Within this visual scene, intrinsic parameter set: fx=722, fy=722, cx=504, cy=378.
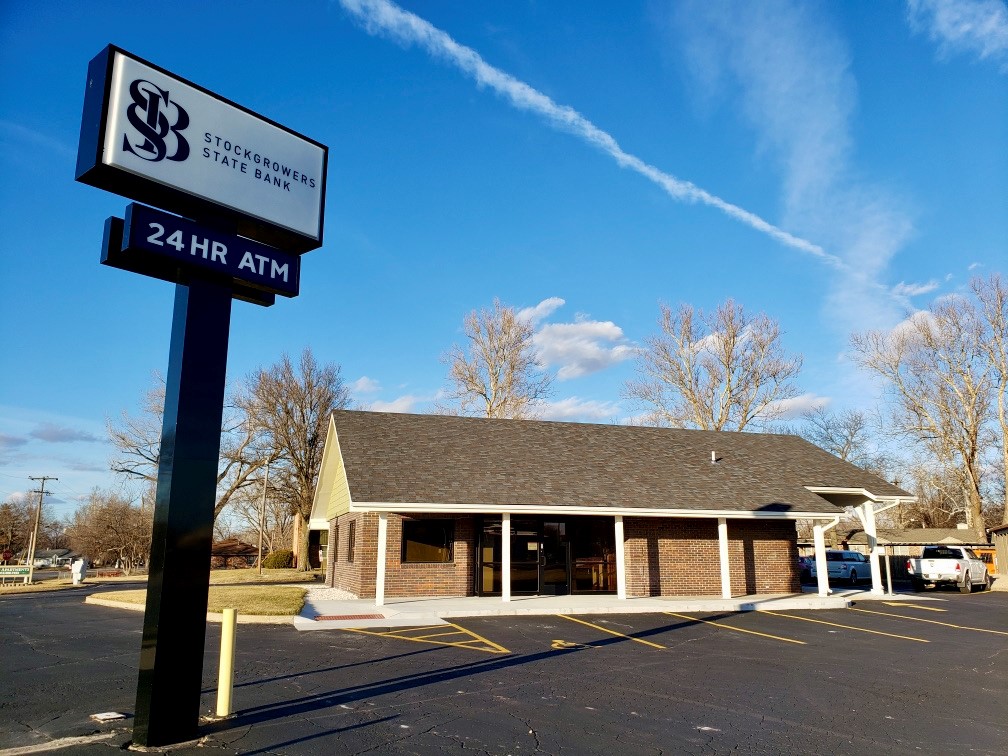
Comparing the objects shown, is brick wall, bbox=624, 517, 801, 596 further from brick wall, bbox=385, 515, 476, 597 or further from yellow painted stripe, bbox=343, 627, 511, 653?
yellow painted stripe, bbox=343, 627, 511, 653

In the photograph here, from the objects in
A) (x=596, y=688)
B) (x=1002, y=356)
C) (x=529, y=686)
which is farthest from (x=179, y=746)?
(x=1002, y=356)

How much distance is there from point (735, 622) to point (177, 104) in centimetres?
1420

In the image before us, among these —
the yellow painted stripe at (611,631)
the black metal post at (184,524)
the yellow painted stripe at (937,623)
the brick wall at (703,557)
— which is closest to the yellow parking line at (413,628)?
the yellow painted stripe at (611,631)

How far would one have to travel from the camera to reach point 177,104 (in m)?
7.64

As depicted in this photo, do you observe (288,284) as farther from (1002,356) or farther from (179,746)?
(1002,356)

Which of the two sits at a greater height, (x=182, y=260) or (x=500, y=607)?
(x=182, y=260)

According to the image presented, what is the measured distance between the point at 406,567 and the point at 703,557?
8.74m

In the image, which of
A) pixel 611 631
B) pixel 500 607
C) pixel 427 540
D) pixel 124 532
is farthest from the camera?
pixel 124 532

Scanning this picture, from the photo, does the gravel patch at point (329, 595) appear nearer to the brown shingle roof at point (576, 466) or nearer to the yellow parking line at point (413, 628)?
the brown shingle roof at point (576, 466)

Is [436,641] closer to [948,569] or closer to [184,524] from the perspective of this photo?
[184,524]

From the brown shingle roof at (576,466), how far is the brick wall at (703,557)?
3.64 feet

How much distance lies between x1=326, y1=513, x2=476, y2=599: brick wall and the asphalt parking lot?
499 cm

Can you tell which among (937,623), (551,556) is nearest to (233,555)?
(551,556)

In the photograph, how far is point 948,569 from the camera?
87.8 feet
